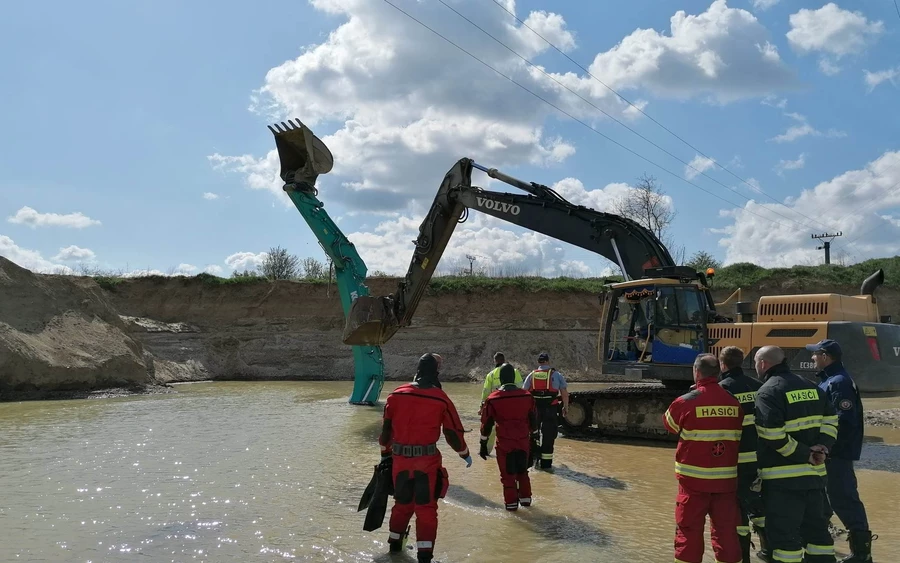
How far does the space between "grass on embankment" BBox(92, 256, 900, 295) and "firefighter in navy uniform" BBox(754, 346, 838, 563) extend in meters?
24.4

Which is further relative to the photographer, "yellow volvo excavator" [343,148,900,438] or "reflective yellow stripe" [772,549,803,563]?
"yellow volvo excavator" [343,148,900,438]

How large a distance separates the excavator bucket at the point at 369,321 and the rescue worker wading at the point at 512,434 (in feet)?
19.7

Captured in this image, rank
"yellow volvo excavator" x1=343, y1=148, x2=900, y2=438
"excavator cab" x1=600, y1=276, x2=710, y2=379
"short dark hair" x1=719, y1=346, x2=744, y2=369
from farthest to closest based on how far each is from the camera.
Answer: "excavator cab" x1=600, y1=276, x2=710, y2=379
"yellow volvo excavator" x1=343, y1=148, x2=900, y2=438
"short dark hair" x1=719, y1=346, x2=744, y2=369

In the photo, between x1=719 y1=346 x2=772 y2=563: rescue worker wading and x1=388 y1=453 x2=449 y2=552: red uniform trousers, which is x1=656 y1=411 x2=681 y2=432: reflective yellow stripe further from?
x1=388 y1=453 x2=449 y2=552: red uniform trousers

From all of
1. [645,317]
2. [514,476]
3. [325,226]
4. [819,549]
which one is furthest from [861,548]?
[325,226]

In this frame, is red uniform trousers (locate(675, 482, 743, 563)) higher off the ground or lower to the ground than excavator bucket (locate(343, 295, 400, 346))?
lower

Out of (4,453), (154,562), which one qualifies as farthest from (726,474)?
(4,453)

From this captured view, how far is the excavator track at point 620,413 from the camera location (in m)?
10.4

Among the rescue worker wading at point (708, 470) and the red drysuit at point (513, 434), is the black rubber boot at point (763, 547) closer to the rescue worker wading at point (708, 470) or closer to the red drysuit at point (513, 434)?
the rescue worker wading at point (708, 470)

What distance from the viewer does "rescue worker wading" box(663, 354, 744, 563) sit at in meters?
4.14

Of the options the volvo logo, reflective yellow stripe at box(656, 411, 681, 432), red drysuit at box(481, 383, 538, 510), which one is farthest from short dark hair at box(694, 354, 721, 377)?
the volvo logo

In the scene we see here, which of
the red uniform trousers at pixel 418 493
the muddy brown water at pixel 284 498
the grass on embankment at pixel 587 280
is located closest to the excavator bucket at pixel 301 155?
the muddy brown water at pixel 284 498

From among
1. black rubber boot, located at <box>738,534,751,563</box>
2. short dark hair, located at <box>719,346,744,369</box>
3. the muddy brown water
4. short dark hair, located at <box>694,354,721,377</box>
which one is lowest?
the muddy brown water

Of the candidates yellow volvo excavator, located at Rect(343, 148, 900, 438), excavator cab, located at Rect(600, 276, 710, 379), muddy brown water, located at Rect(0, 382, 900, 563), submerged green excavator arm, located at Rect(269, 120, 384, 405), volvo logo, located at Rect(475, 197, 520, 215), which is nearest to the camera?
muddy brown water, located at Rect(0, 382, 900, 563)
